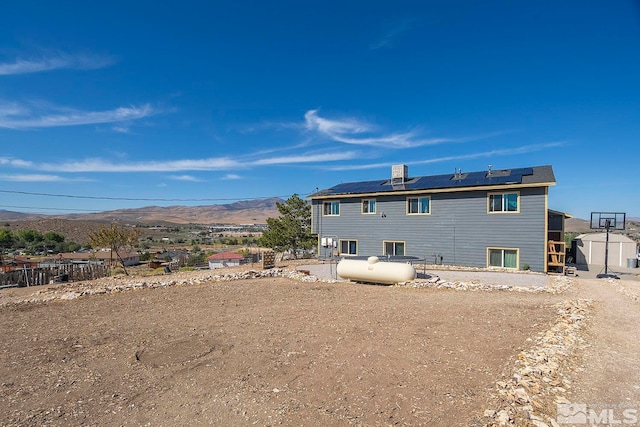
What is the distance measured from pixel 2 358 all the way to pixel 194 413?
473 cm

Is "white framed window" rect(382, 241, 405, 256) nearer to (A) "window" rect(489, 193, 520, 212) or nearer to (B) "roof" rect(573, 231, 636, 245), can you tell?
(A) "window" rect(489, 193, 520, 212)

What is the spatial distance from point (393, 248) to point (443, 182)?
518 centimetres

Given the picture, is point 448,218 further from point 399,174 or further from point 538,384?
point 538,384

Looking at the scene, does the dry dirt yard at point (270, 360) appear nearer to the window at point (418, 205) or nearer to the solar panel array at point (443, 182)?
the solar panel array at point (443, 182)

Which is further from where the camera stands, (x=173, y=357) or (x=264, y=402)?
(x=173, y=357)

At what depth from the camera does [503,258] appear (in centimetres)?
1808

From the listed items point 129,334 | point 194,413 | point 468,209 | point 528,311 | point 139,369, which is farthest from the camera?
point 468,209

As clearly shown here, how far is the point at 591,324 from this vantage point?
8.05m

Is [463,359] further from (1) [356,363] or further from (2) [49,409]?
(2) [49,409]

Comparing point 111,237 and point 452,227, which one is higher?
point 452,227

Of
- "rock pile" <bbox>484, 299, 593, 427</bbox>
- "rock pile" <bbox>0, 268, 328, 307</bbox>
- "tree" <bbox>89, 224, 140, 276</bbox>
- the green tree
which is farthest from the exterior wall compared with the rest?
the green tree

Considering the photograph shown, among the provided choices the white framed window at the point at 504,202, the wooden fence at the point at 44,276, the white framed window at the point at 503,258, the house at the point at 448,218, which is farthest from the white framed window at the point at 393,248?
the wooden fence at the point at 44,276

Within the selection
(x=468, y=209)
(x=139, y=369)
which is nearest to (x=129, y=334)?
(x=139, y=369)

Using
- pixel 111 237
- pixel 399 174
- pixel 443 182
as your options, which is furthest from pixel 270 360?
pixel 399 174
